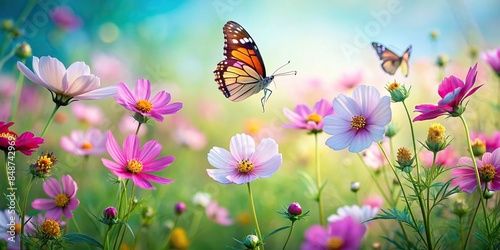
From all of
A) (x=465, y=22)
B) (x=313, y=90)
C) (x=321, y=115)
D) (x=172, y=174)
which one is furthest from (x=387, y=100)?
(x=172, y=174)

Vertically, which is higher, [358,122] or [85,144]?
[358,122]

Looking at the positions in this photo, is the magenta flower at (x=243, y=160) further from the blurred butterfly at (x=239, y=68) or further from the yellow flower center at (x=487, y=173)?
the yellow flower center at (x=487, y=173)

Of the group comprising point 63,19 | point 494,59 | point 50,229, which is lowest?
point 50,229

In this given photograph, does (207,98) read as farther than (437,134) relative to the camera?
Yes

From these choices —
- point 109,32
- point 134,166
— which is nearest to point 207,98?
point 109,32

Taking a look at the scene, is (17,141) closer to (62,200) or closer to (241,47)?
(62,200)

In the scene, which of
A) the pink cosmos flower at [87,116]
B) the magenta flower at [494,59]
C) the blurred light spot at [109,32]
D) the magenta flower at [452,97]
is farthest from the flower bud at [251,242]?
the blurred light spot at [109,32]

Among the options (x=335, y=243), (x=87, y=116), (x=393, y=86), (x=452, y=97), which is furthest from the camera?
(x=87, y=116)
